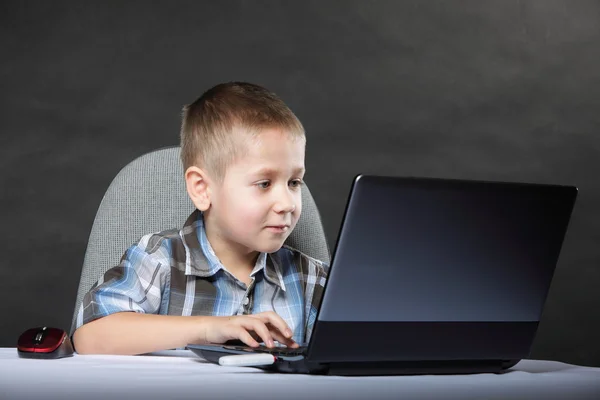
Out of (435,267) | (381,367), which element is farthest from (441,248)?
(381,367)

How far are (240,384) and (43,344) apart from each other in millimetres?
394

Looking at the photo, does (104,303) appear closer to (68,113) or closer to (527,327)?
(527,327)

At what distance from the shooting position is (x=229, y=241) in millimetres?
1541

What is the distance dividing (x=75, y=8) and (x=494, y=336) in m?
2.51

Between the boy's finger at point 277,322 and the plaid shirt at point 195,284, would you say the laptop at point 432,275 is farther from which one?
the plaid shirt at point 195,284

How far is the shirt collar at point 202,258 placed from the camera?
1487mm

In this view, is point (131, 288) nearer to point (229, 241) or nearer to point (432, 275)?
point (229, 241)

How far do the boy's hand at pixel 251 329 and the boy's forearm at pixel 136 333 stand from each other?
33 mm

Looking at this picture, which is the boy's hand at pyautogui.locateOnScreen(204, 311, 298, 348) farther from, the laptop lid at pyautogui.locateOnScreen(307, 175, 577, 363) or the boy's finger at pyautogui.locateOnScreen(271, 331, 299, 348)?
the laptop lid at pyautogui.locateOnScreen(307, 175, 577, 363)

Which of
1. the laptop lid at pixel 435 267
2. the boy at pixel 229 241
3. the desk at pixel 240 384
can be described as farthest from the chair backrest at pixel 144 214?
the laptop lid at pixel 435 267

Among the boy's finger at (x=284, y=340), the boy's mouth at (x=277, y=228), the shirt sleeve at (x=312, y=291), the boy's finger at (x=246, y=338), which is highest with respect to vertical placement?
the boy's mouth at (x=277, y=228)

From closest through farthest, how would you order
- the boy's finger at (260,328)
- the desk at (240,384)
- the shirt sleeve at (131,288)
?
the desk at (240,384)
the boy's finger at (260,328)
the shirt sleeve at (131,288)

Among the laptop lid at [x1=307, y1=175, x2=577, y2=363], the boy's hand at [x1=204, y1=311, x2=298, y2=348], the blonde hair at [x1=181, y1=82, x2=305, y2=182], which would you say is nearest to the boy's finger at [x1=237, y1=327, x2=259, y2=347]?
the boy's hand at [x1=204, y1=311, x2=298, y2=348]

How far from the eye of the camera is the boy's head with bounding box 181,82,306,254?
55.5 inches
